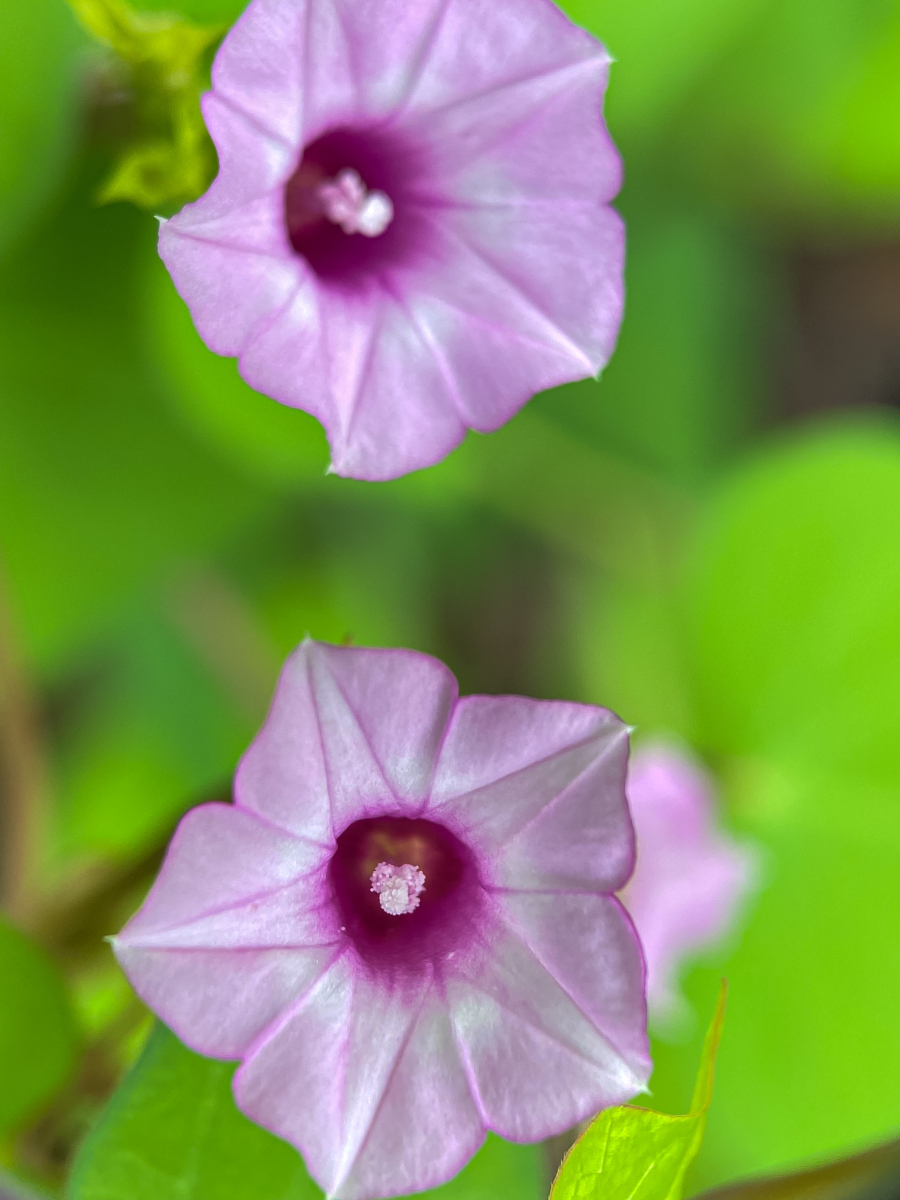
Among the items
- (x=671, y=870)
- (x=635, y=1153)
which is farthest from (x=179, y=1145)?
(x=671, y=870)

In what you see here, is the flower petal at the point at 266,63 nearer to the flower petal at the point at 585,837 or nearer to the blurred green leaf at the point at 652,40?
the flower petal at the point at 585,837

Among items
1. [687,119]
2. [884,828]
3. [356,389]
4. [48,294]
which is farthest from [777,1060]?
[687,119]

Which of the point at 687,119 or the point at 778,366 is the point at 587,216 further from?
the point at 778,366

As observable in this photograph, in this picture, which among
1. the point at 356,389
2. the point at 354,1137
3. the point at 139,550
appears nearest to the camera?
the point at 354,1137

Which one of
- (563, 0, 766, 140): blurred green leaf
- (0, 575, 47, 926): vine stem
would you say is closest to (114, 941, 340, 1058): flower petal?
(0, 575, 47, 926): vine stem

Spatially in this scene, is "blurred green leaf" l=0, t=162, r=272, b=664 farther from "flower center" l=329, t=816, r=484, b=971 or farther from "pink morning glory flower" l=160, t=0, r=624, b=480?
"flower center" l=329, t=816, r=484, b=971

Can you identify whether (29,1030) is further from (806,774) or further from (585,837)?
(806,774)
